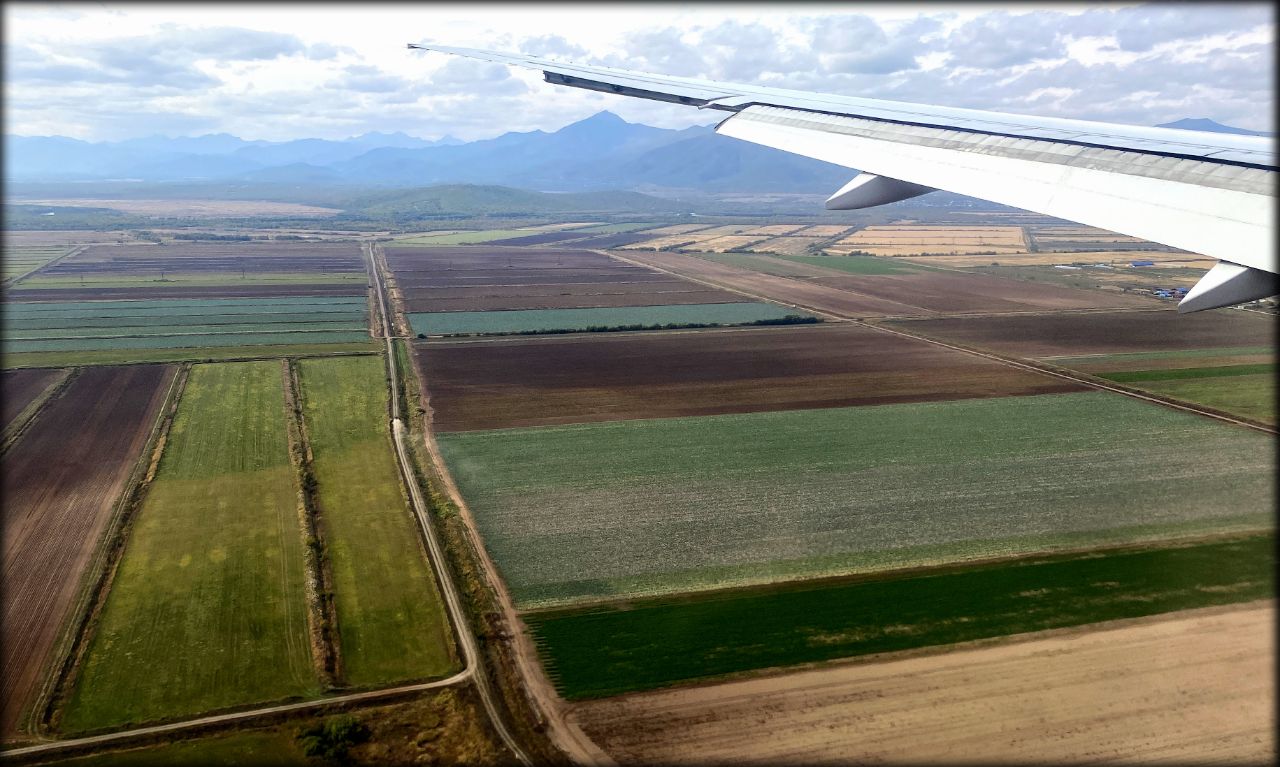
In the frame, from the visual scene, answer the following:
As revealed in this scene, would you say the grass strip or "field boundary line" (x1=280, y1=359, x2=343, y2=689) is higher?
the grass strip

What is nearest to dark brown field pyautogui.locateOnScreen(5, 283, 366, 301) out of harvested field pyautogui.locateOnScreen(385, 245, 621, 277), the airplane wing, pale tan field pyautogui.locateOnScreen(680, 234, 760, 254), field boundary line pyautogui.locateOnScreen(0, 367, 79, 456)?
harvested field pyautogui.locateOnScreen(385, 245, 621, 277)

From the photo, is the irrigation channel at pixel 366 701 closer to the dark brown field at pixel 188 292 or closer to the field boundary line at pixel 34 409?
the field boundary line at pixel 34 409

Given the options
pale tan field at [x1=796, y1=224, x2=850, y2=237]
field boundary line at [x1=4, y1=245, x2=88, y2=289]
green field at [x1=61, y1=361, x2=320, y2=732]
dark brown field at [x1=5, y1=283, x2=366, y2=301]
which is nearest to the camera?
green field at [x1=61, y1=361, x2=320, y2=732]

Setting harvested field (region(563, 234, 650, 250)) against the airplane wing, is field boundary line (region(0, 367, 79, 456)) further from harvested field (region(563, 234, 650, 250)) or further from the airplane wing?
harvested field (region(563, 234, 650, 250))

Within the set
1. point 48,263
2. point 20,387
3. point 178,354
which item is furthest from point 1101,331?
point 48,263

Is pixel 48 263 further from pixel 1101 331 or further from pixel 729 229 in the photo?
pixel 729 229

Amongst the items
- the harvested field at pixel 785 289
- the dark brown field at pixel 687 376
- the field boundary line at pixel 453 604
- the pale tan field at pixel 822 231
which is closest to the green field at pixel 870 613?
the field boundary line at pixel 453 604

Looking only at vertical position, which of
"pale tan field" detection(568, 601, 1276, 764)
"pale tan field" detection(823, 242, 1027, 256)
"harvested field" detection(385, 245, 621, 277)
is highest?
"pale tan field" detection(823, 242, 1027, 256)
